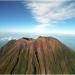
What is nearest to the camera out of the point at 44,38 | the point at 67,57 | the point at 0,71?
the point at 0,71

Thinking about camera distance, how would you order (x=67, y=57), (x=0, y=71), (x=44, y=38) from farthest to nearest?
(x=67, y=57) < (x=44, y=38) < (x=0, y=71)

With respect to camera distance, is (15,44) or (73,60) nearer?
A: (15,44)

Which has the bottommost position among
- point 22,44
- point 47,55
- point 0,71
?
point 0,71

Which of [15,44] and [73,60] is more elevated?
[15,44]

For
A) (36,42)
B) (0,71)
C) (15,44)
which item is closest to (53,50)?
(36,42)

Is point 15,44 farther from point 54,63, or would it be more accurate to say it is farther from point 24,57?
point 54,63

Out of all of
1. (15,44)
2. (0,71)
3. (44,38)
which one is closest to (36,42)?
(44,38)
